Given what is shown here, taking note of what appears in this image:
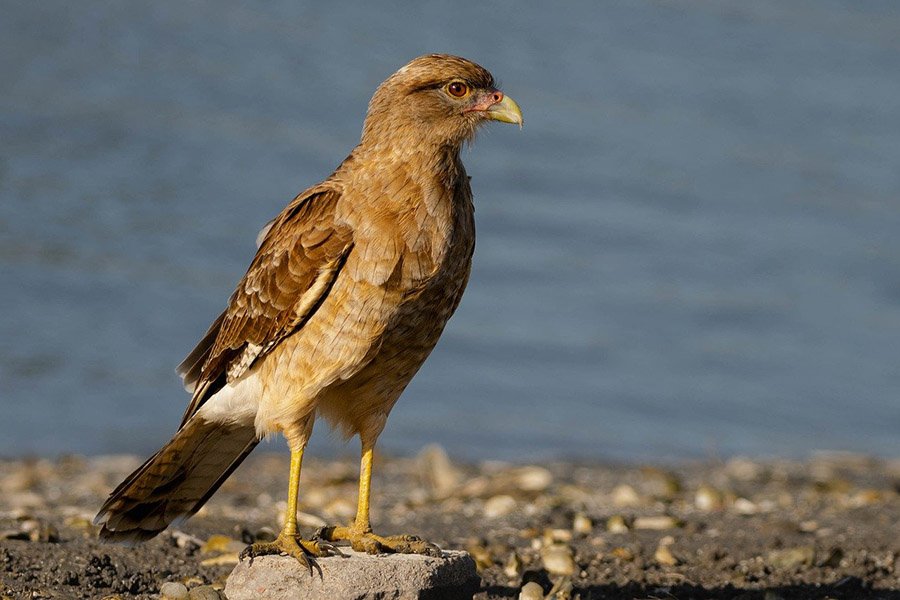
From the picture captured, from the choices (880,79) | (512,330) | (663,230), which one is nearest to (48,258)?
(512,330)

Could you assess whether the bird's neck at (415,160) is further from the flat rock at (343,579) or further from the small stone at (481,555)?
the small stone at (481,555)

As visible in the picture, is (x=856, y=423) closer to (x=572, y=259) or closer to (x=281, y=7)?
(x=572, y=259)

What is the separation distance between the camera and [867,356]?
1328 cm

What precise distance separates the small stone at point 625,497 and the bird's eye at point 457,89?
311cm

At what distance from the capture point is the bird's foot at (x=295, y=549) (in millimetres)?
5137

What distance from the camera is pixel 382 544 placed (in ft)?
17.8

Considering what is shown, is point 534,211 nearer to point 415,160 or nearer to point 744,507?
point 744,507

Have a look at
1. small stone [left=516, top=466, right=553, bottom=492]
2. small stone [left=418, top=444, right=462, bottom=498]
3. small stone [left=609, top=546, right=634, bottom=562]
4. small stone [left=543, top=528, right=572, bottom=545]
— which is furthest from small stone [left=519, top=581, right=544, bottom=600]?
small stone [left=418, top=444, right=462, bottom=498]

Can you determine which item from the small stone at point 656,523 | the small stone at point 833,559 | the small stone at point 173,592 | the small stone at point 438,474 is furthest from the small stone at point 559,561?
the small stone at point 438,474

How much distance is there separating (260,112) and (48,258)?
15.9ft

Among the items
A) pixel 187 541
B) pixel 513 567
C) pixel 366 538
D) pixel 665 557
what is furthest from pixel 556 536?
pixel 187 541

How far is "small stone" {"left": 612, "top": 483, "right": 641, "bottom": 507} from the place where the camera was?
8008mm

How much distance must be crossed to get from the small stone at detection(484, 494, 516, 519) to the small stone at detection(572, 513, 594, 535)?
0.53 metres

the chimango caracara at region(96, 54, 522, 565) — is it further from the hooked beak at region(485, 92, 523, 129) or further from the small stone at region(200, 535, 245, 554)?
the small stone at region(200, 535, 245, 554)
